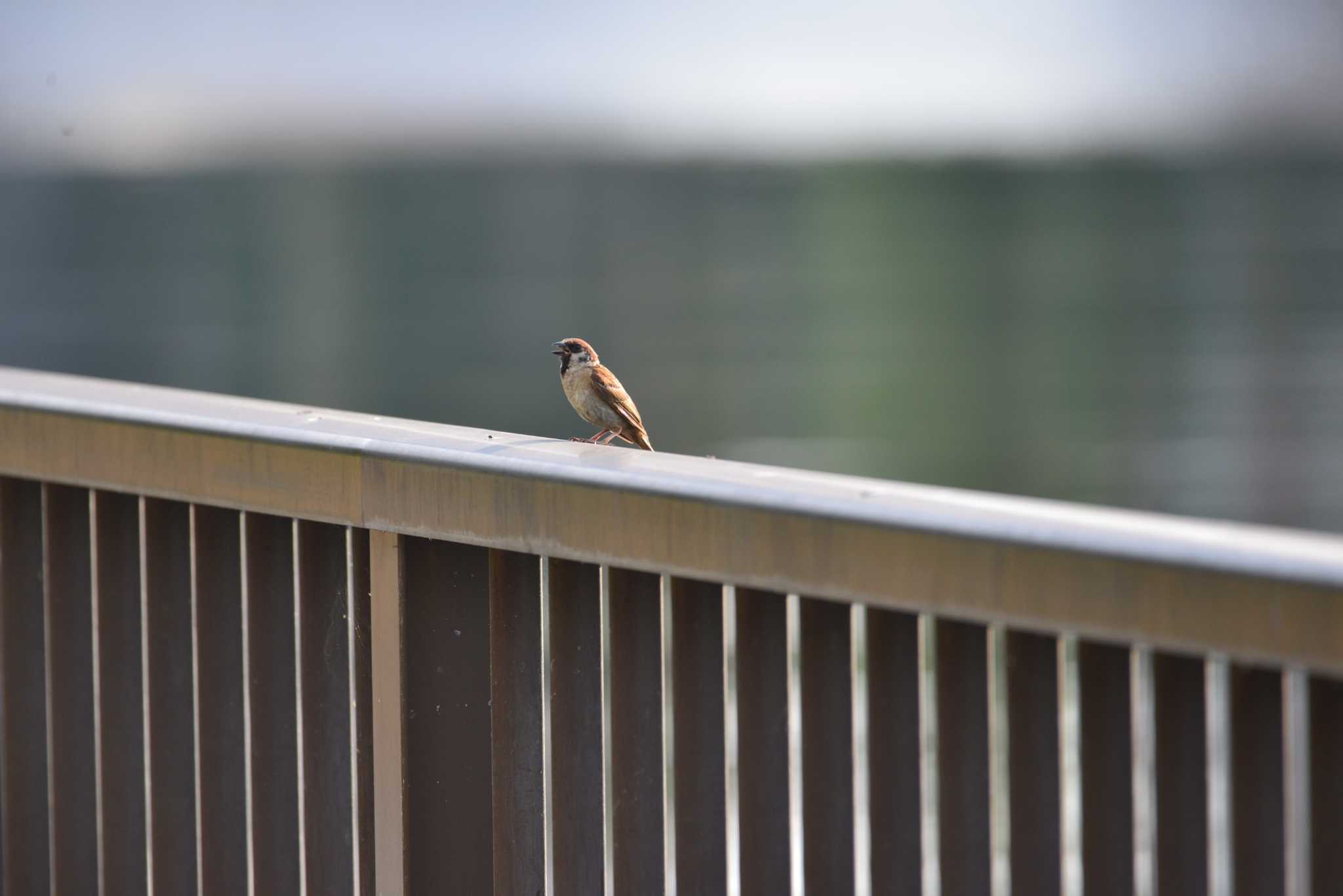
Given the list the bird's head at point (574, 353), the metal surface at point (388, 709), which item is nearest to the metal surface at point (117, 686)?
the metal surface at point (388, 709)

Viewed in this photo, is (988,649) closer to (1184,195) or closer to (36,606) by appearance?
(36,606)

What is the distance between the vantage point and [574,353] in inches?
164

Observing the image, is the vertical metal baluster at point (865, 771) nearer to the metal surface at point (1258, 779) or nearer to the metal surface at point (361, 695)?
the metal surface at point (1258, 779)

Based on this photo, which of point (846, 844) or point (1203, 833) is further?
point (846, 844)

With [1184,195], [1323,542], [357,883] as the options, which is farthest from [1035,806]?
[1184,195]

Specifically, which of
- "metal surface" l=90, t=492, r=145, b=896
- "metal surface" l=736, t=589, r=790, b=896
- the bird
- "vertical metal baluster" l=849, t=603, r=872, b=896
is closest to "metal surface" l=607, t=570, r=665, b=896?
"metal surface" l=736, t=589, r=790, b=896

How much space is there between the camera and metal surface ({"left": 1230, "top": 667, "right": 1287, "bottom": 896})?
124cm

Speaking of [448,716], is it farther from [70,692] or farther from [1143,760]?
[1143,760]

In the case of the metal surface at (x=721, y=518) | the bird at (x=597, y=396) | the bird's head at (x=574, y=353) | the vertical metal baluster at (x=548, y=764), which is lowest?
the vertical metal baluster at (x=548, y=764)

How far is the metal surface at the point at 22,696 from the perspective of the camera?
2219mm

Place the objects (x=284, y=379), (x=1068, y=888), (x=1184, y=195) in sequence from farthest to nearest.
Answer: (x=1184, y=195), (x=284, y=379), (x=1068, y=888)

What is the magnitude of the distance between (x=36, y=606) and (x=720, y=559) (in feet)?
3.74

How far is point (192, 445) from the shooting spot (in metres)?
1.95

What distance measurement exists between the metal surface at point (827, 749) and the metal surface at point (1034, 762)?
18 cm
